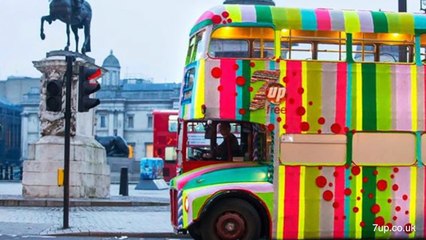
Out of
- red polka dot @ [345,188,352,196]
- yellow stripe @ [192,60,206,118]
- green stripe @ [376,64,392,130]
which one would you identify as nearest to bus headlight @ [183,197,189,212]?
yellow stripe @ [192,60,206,118]

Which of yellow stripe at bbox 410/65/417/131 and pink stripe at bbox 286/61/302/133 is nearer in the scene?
pink stripe at bbox 286/61/302/133

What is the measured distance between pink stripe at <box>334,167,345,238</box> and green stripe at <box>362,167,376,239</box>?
0.33m

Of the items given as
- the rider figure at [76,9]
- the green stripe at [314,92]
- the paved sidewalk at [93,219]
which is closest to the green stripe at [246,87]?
the green stripe at [314,92]

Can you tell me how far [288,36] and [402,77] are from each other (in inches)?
72.9

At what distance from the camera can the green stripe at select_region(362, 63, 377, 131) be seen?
13.0m

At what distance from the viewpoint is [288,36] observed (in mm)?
12938

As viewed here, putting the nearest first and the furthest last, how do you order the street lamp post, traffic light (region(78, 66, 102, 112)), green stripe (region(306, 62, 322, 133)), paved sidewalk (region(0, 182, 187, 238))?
green stripe (region(306, 62, 322, 133)), paved sidewalk (region(0, 182, 187, 238)), traffic light (region(78, 66, 102, 112)), the street lamp post

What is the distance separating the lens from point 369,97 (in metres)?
13.0

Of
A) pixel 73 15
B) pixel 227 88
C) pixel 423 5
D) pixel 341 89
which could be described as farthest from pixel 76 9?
pixel 341 89

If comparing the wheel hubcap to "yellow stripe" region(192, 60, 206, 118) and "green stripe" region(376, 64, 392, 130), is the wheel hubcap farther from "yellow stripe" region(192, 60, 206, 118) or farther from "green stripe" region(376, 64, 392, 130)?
"green stripe" region(376, 64, 392, 130)

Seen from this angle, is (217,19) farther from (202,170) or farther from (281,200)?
(281,200)

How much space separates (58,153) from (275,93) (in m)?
15.3

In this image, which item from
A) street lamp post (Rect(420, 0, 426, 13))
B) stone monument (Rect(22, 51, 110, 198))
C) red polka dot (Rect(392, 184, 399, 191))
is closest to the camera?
red polka dot (Rect(392, 184, 399, 191))

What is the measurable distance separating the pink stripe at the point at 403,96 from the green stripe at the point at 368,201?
869 mm
